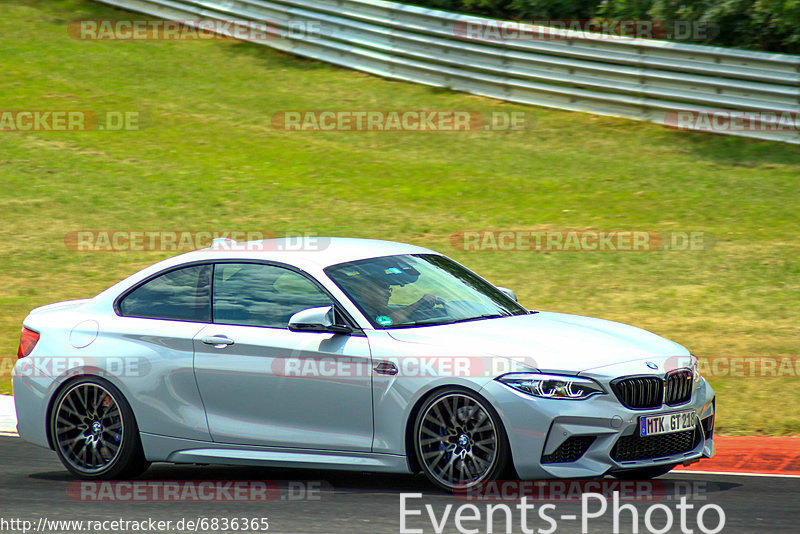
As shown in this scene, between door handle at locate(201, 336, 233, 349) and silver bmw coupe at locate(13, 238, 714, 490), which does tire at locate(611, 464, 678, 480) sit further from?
door handle at locate(201, 336, 233, 349)

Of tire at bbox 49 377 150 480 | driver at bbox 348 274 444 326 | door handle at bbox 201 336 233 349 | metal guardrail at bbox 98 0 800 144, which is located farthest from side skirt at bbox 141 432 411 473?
metal guardrail at bbox 98 0 800 144

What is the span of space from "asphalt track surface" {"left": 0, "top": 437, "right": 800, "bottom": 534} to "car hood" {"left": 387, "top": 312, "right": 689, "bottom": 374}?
0.81 m

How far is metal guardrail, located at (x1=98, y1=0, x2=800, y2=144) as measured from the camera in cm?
1673

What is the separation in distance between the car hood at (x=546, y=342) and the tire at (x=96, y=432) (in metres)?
1.96

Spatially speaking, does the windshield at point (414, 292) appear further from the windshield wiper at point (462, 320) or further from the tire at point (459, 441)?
the tire at point (459, 441)

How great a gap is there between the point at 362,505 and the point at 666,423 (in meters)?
1.82

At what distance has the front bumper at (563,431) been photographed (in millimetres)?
6340

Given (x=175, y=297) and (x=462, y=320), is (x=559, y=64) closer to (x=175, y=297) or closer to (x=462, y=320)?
(x=462, y=320)

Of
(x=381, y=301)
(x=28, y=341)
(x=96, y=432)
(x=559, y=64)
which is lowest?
(x=96, y=432)

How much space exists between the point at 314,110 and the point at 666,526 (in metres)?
14.3

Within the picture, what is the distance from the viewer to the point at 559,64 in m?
18.6

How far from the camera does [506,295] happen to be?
8.07 metres

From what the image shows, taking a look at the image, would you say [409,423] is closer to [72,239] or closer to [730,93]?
[72,239]

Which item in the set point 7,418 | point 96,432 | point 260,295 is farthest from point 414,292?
point 7,418
